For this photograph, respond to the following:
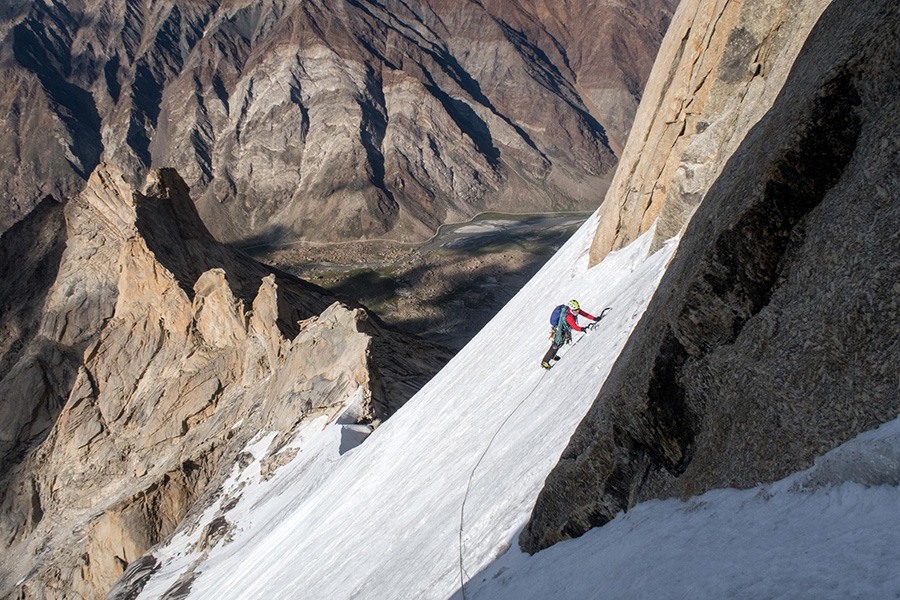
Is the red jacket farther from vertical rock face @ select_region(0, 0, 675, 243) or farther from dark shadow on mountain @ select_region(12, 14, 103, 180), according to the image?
dark shadow on mountain @ select_region(12, 14, 103, 180)

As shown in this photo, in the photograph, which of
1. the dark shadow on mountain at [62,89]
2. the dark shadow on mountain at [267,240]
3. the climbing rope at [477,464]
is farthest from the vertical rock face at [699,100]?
the dark shadow on mountain at [62,89]

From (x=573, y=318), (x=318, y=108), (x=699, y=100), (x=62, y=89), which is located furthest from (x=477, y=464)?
(x=62, y=89)

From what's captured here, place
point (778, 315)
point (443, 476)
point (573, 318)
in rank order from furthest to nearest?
point (573, 318), point (443, 476), point (778, 315)

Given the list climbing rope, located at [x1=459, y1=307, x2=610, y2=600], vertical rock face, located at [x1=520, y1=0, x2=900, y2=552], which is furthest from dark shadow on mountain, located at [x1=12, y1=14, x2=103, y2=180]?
vertical rock face, located at [x1=520, y1=0, x2=900, y2=552]

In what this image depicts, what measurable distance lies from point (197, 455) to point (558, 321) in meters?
24.0

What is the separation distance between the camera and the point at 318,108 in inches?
5797

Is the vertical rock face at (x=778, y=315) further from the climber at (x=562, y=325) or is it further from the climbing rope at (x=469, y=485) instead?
the climber at (x=562, y=325)

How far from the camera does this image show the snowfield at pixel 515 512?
438 centimetres

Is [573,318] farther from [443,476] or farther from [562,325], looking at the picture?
[443,476]

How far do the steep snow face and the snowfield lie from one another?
5cm

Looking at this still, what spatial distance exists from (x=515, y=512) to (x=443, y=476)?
338 cm

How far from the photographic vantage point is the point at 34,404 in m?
39.0

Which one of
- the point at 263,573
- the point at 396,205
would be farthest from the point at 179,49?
the point at 263,573

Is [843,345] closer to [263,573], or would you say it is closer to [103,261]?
[263,573]
